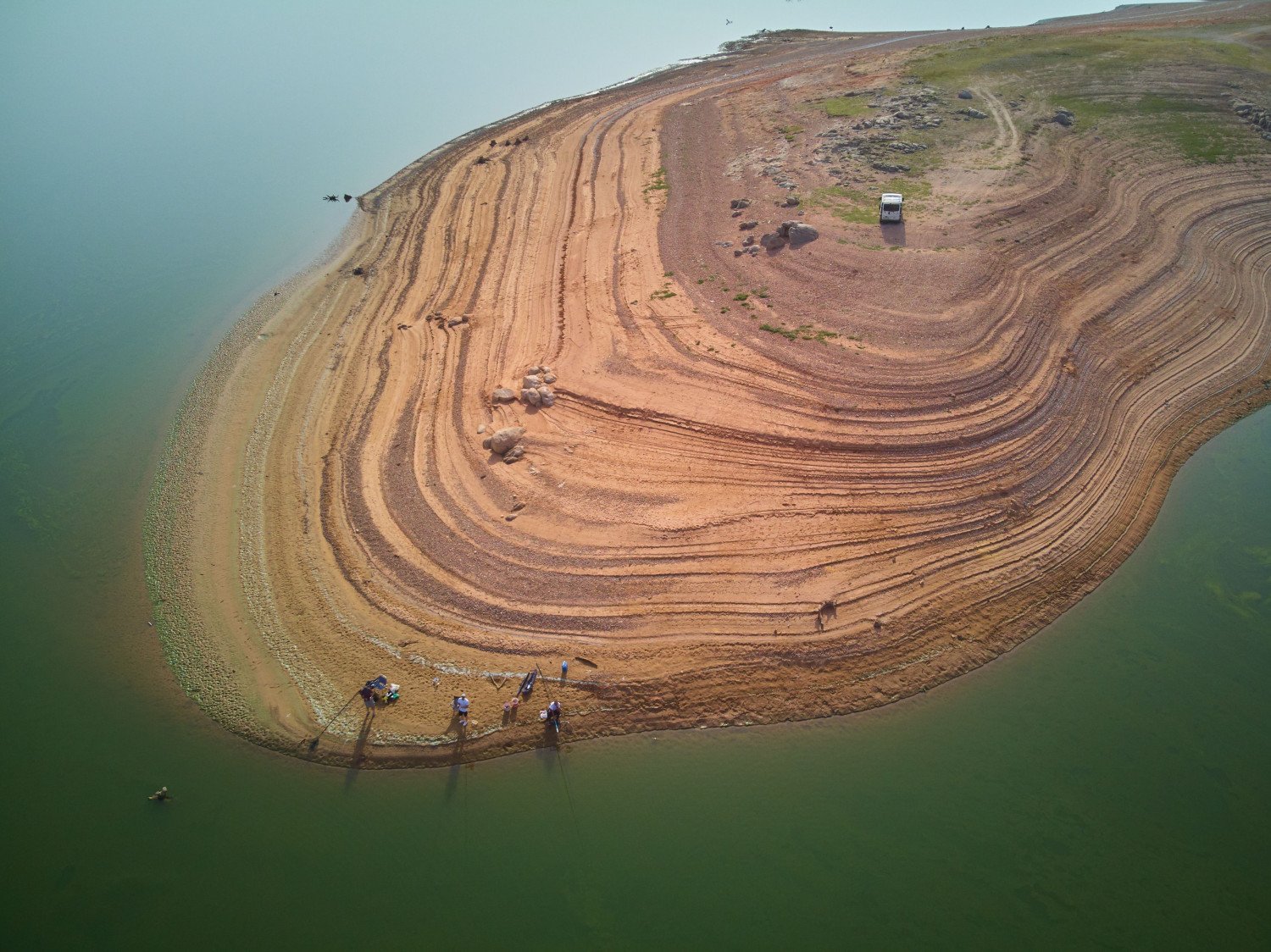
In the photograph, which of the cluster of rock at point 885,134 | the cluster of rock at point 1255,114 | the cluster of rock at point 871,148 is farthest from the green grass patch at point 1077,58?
the cluster of rock at point 871,148

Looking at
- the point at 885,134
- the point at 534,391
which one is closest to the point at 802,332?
the point at 534,391

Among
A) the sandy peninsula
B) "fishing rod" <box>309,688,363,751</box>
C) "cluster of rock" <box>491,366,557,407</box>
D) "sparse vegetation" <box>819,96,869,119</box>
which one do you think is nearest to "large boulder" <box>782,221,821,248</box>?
the sandy peninsula

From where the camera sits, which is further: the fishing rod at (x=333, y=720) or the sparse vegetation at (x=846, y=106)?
the sparse vegetation at (x=846, y=106)

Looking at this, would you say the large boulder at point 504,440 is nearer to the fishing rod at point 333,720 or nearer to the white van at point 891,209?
the fishing rod at point 333,720

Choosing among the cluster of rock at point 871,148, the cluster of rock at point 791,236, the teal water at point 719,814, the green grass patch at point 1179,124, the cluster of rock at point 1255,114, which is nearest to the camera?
the teal water at point 719,814

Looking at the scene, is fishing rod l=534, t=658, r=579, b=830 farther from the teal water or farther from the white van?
the white van
